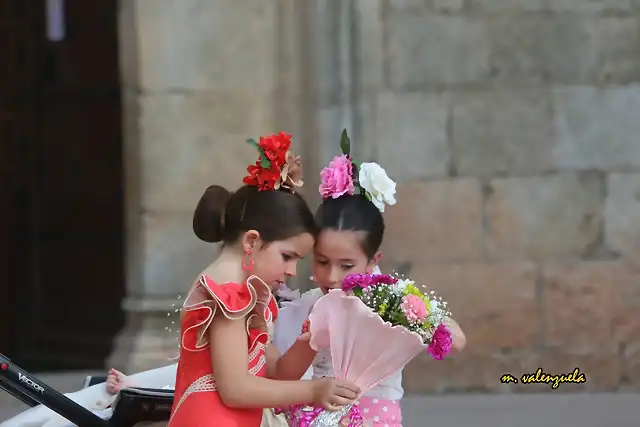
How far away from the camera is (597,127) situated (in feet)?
15.6

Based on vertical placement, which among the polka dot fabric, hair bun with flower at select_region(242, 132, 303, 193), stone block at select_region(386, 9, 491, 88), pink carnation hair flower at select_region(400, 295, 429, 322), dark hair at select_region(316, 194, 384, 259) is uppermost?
stone block at select_region(386, 9, 491, 88)

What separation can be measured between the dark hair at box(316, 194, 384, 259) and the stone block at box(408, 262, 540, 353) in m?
2.11

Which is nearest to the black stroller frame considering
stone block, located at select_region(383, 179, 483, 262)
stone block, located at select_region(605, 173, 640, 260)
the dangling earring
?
the dangling earring

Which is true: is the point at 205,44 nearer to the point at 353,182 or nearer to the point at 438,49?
the point at 438,49

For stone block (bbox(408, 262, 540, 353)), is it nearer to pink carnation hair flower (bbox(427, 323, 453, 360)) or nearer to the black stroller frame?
the black stroller frame

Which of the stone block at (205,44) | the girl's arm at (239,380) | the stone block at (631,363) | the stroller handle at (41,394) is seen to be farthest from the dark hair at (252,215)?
the stone block at (631,363)

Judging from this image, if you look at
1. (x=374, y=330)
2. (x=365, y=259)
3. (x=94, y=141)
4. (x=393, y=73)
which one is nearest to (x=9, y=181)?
(x=94, y=141)

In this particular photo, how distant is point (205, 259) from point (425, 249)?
47.6 inches

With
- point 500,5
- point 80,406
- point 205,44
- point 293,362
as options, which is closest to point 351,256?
point 293,362

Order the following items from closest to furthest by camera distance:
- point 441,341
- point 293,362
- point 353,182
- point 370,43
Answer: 1. point 441,341
2. point 293,362
3. point 353,182
4. point 370,43

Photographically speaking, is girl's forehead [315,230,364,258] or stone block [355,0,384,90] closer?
girl's forehead [315,230,364,258]

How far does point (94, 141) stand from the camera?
634 cm

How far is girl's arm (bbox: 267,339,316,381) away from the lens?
2369 millimetres

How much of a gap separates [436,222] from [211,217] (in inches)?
104
